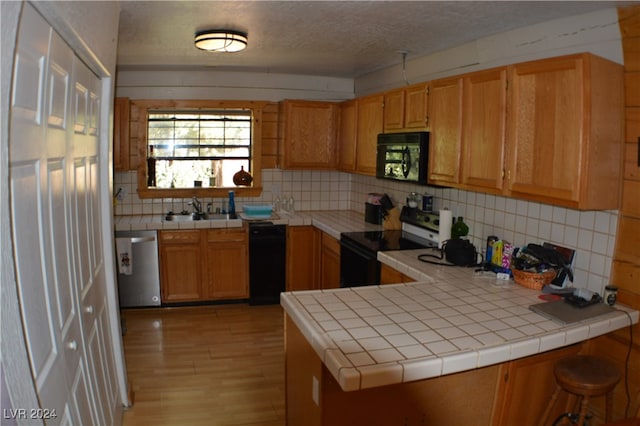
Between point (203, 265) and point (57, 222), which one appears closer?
point (57, 222)

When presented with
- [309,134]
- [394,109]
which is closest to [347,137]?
[309,134]

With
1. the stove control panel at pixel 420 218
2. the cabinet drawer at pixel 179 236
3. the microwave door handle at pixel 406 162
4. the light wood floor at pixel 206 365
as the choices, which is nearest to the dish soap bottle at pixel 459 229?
the stove control panel at pixel 420 218

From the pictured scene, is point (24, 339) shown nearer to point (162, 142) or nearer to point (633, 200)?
point (633, 200)

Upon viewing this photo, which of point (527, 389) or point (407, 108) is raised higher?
point (407, 108)

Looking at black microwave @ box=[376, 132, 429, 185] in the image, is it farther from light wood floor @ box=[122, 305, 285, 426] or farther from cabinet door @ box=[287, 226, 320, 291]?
light wood floor @ box=[122, 305, 285, 426]

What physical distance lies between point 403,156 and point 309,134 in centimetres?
173

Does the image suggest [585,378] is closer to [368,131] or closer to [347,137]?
[368,131]

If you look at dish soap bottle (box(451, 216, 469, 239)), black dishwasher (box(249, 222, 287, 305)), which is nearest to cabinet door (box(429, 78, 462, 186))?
dish soap bottle (box(451, 216, 469, 239))

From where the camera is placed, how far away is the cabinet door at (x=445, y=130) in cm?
314

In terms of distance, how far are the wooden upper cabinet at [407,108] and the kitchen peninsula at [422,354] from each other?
148 cm

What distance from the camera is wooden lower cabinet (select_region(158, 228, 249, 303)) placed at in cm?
485

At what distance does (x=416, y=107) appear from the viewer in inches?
143

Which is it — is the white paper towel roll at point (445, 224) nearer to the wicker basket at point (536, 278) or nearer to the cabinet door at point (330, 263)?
the wicker basket at point (536, 278)

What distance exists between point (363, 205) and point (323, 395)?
11.7 ft
